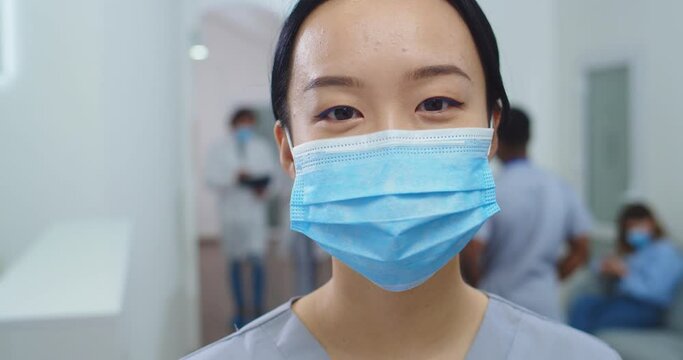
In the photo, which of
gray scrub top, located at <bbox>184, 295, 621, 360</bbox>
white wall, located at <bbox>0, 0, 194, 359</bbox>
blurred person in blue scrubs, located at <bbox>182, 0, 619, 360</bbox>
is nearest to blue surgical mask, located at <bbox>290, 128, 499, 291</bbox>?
blurred person in blue scrubs, located at <bbox>182, 0, 619, 360</bbox>

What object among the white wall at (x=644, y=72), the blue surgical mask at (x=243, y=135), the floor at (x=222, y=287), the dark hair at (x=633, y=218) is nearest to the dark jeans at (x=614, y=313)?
the dark hair at (x=633, y=218)

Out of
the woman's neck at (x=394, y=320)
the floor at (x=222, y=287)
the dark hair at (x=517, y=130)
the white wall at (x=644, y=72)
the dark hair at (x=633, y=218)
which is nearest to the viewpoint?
the woman's neck at (x=394, y=320)

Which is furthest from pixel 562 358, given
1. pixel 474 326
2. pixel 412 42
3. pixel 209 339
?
pixel 209 339

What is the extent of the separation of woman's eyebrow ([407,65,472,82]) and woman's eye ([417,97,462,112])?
0.04m

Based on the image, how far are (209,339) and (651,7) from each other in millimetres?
3590

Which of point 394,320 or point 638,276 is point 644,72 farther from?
point 394,320

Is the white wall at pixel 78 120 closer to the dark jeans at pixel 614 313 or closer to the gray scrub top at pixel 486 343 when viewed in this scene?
the gray scrub top at pixel 486 343

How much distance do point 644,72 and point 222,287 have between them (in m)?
4.00

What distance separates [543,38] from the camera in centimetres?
488

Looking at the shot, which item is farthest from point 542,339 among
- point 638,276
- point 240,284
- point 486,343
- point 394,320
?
point 240,284

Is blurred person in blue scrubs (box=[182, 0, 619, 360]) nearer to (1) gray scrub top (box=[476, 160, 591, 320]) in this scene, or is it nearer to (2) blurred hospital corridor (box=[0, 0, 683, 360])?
(2) blurred hospital corridor (box=[0, 0, 683, 360])

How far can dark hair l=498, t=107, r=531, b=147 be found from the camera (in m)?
2.33

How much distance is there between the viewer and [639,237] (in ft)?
12.1

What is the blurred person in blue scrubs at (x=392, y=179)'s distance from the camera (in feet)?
2.68
